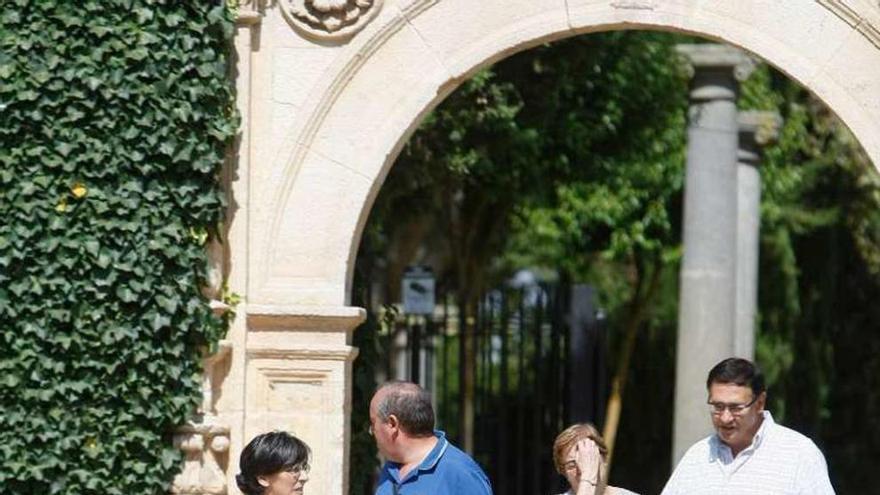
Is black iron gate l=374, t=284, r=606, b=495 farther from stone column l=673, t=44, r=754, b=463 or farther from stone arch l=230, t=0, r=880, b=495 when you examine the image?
stone arch l=230, t=0, r=880, b=495

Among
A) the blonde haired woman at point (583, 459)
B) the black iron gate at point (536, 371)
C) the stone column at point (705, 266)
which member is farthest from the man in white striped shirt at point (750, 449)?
the stone column at point (705, 266)

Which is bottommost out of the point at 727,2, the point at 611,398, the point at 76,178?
the point at 611,398

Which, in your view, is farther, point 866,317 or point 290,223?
point 866,317

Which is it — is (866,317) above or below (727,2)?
below

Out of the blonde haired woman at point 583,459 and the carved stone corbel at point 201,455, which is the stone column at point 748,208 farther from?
the blonde haired woman at point 583,459

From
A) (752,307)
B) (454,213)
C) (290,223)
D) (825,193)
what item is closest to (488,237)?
(454,213)

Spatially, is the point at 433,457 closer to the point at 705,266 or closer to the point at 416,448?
the point at 416,448

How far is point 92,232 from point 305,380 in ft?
3.65

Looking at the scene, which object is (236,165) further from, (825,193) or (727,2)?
(825,193)

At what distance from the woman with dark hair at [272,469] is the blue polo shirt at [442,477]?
2.16ft

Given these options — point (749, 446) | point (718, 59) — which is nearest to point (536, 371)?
point (718, 59)

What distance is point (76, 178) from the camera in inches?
349

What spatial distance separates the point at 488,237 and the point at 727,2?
8.04m

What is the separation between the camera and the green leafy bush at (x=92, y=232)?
348 inches
